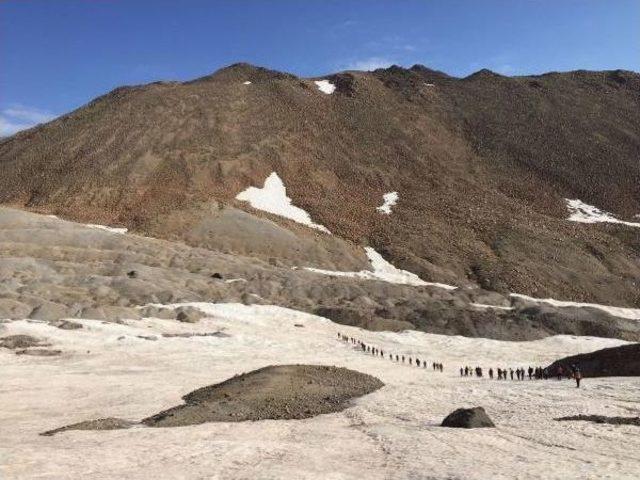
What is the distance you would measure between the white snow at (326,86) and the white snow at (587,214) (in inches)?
2555

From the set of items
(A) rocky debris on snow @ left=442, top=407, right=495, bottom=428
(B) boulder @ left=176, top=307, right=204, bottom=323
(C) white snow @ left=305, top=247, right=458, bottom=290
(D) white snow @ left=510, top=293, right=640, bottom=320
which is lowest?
(A) rocky debris on snow @ left=442, top=407, right=495, bottom=428

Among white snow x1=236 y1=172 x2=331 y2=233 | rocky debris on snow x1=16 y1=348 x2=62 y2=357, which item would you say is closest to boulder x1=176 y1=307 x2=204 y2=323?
rocky debris on snow x1=16 y1=348 x2=62 y2=357

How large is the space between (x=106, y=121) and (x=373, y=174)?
5732 centimetres

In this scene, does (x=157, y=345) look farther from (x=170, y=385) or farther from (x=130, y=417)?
(x=130, y=417)

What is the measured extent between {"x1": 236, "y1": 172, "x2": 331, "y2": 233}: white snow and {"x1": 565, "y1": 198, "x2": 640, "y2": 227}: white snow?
5009 centimetres

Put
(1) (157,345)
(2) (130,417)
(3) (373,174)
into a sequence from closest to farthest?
(2) (130,417) → (1) (157,345) → (3) (373,174)

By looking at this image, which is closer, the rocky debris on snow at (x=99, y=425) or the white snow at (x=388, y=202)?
the rocky debris on snow at (x=99, y=425)

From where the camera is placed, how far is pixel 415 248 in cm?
9750

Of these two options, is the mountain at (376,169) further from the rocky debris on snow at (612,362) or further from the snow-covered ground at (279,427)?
the rocky debris on snow at (612,362)

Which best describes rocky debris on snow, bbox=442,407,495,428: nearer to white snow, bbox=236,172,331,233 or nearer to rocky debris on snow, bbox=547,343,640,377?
rocky debris on snow, bbox=547,343,640,377

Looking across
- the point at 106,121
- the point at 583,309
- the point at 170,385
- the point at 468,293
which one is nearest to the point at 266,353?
the point at 170,385

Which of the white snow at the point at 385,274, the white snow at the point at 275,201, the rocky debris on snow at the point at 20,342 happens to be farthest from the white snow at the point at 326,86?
the rocky debris on snow at the point at 20,342

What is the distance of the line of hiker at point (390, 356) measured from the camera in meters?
45.7

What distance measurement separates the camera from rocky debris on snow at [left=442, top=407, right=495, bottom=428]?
20703mm
